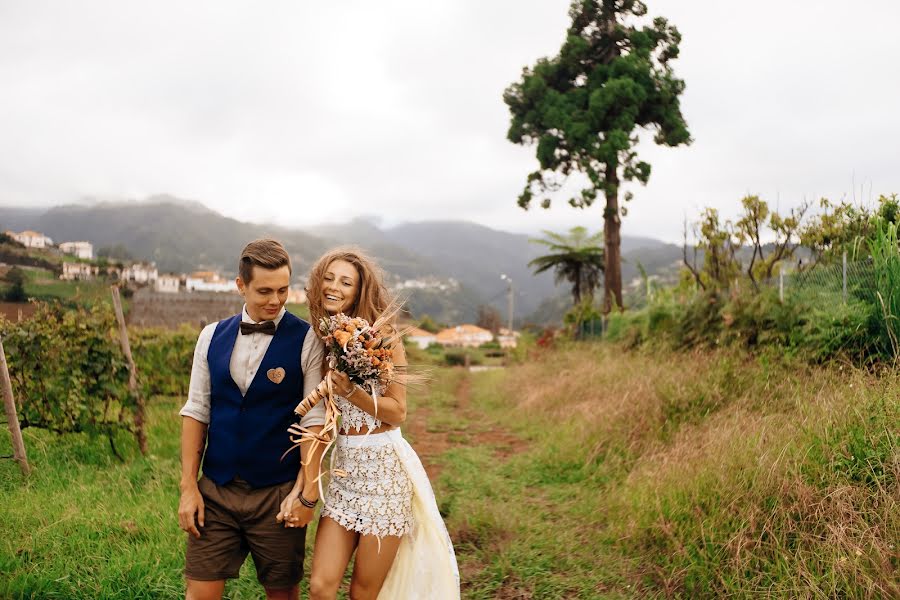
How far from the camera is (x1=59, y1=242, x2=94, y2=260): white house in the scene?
20.1 ft

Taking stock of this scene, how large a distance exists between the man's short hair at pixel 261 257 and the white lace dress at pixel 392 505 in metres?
0.65

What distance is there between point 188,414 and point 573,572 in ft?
8.70

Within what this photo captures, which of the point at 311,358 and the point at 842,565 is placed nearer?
the point at 311,358

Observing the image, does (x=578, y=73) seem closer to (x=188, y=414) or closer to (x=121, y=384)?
(x=121, y=384)

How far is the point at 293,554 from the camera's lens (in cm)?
233

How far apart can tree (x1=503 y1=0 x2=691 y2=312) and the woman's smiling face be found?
14.2 metres

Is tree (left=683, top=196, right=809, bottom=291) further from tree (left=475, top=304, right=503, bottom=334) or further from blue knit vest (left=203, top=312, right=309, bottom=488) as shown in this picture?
tree (left=475, top=304, right=503, bottom=334)

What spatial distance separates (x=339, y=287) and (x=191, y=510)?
40.4 inches

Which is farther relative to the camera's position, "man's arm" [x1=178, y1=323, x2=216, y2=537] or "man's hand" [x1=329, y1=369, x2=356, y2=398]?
Answer: "man's arm" [x1=178, y1=323, x2=216, y2=537]

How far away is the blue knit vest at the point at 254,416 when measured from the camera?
7.38ft

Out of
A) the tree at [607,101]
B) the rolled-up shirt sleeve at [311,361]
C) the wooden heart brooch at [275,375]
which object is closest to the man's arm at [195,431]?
the wooden heart brooch at [275,375]

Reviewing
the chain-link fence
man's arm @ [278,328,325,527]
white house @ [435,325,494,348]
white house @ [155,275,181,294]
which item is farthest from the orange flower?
white house @ [435,325,494,348]

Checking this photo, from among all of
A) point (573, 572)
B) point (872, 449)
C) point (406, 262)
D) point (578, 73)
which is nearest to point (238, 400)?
point (573, 572)

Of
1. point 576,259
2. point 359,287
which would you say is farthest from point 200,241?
point 359,287
